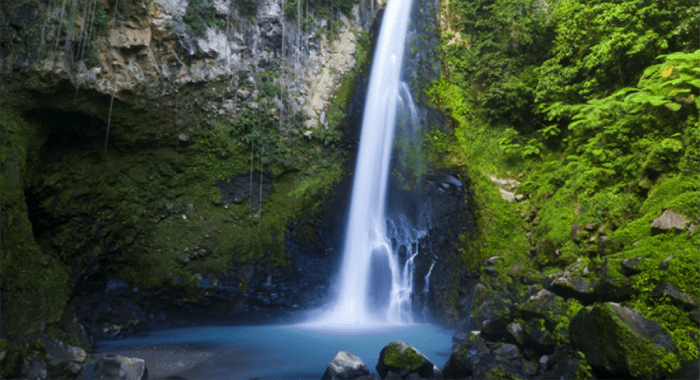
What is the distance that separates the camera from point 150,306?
8766 mm

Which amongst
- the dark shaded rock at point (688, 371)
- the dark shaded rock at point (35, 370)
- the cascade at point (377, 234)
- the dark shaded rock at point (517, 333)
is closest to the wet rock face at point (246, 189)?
the cascade at point (377, 234)

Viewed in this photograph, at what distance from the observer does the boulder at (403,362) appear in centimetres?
517

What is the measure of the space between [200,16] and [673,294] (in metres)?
10.5

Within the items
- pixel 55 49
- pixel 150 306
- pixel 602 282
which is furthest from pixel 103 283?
pixel 602 282

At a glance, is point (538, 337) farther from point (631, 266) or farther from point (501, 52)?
point (501, 52)

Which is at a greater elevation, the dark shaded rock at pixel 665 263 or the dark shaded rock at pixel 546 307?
the dark shaded rock at pixel 665 263

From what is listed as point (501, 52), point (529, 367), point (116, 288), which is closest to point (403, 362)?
point (529, 367)

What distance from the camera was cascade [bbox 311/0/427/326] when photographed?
920 centimetres

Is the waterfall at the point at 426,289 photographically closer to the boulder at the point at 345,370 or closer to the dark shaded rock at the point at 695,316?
the boulder at the point at 345,370

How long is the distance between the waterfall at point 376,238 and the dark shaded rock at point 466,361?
3590 mm

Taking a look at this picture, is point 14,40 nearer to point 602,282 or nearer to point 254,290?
point 254,290

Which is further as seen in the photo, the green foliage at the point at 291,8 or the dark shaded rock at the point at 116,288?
the green foliage at the point at 291,8

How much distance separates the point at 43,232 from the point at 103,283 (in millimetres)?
1631

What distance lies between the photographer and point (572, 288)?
5.25 meters
